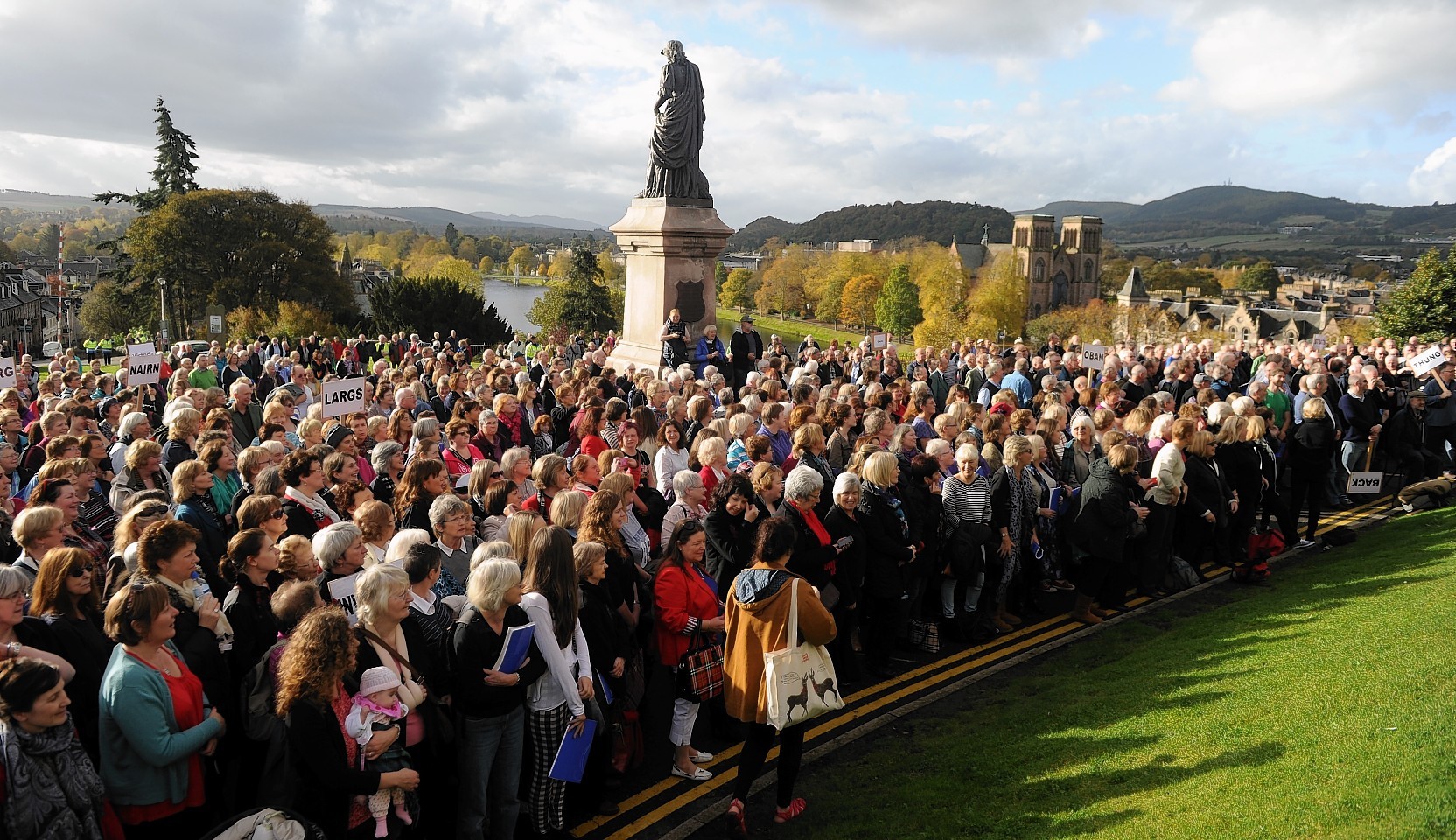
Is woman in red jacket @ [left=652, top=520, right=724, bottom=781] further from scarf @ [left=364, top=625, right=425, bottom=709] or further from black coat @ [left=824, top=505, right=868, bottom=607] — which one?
scarf @ [left=364, top=625, right=425, bottom=709]

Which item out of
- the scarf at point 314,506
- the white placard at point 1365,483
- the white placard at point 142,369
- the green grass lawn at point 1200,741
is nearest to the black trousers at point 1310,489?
the white placard at point 1365,483

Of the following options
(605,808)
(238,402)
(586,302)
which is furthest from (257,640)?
(586,302)

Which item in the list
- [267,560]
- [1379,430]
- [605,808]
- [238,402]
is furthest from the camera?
[1379,430]


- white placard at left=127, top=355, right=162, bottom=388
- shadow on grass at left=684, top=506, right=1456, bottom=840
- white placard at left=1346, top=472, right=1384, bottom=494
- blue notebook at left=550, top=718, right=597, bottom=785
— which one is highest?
white placard at left=127, top=355, right=162, bottom=388

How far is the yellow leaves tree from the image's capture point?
128500 mm

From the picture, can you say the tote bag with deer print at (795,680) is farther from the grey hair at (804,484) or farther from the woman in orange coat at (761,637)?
the grey hair at (804,484)

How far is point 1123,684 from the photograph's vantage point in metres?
7.62

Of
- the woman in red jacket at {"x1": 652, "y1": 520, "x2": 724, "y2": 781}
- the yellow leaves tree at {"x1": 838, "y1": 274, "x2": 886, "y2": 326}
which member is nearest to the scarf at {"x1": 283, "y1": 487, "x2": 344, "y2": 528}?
the woman in red jacket at {"x1": 652, "y1": 520, "x2": 724, "y2": 781}

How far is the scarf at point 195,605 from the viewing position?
16.0 ft

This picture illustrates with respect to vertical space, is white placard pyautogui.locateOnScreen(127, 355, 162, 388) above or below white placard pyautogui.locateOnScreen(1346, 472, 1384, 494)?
above

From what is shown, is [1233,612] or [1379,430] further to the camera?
[1379,430]

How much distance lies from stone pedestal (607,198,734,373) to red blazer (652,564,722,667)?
12.2m

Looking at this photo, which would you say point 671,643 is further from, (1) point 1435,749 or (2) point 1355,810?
(1) point 1435,749

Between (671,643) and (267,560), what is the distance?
8.20ft
